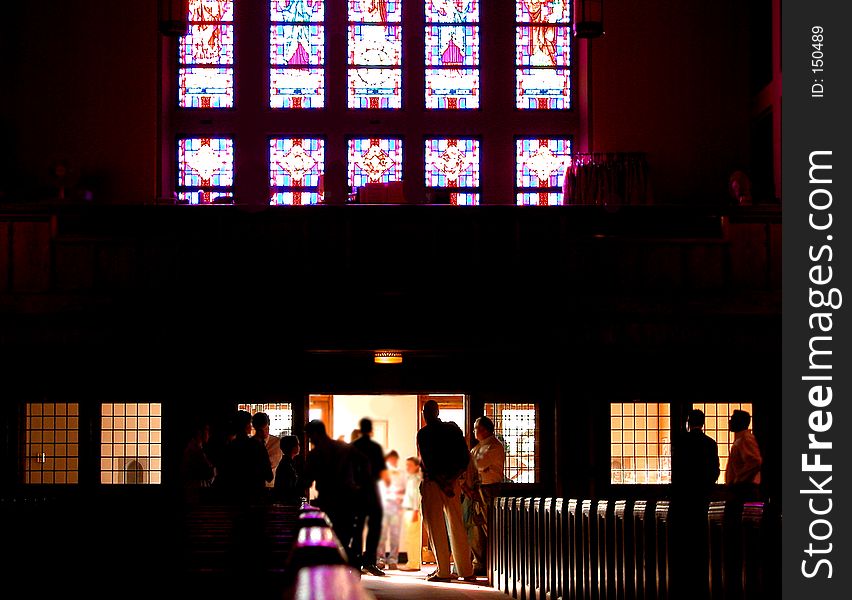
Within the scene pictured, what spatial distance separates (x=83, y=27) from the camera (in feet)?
56.7

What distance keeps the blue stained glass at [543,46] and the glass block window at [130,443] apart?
7291mm

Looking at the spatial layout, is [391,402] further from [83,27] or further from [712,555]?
[712,555]

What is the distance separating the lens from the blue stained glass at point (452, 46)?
1798 centimetres

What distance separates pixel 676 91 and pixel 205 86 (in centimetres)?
650

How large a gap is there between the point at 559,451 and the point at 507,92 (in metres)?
5.77

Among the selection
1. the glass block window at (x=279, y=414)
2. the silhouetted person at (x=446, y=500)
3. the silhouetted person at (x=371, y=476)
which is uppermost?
the silhouetted person at (x=371, y=476)

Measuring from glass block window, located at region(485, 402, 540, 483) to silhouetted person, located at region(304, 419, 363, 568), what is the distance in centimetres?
895

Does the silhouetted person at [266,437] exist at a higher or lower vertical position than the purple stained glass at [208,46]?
lower

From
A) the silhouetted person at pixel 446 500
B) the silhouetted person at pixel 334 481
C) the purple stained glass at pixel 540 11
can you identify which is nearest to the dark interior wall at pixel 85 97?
the purple stained glass at pixel 540 11

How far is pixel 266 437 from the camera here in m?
12.6

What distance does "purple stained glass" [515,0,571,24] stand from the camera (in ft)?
59.5

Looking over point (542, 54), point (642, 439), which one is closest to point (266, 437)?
point (642, 439)

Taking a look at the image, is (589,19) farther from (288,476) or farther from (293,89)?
(288,476)

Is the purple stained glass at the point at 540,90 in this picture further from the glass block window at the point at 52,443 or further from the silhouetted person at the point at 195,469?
the silhouetted person at the point at 195,469
